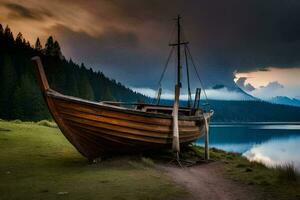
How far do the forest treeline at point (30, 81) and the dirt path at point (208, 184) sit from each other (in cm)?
1023

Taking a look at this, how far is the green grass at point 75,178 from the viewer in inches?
412

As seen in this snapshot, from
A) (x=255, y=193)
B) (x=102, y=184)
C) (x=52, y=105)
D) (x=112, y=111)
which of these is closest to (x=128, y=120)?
(x=112, y=111)

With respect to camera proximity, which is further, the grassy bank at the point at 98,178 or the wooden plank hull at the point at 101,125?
the wooden plank hull at the point at 101,125

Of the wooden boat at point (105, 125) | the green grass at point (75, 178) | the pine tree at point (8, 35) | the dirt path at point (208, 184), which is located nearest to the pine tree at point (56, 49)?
the pine tree at point (8, 35)

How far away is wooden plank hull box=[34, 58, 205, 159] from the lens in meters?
15.3

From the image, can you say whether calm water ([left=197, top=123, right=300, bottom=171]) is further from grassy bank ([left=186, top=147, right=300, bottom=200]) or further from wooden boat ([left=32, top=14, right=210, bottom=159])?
wooden boat ([left=32, top=14, right=210, bottom=159])

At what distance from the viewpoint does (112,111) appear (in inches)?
627

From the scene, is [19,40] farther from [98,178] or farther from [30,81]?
[98,178]

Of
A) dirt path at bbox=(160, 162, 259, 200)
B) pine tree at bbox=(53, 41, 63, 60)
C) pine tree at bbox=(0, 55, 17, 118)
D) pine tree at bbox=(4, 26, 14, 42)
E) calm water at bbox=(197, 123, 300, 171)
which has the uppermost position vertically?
pine tree at bbox=(4, 26, 14, 42)

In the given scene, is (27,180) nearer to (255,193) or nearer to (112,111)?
(112,111)

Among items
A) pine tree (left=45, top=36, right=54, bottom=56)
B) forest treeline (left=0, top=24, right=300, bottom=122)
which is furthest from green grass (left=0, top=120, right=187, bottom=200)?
pine tree (left=45, top=36, right=54, bottom=56)

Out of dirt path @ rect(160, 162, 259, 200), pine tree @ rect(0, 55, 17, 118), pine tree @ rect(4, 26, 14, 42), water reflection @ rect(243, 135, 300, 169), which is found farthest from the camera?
pine tree @ rect(4, 26, 14, 42)

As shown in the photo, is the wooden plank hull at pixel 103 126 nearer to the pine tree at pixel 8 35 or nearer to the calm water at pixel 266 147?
the calm water at pixel 266 147

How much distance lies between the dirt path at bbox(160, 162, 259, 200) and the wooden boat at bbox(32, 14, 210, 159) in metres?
1.78
